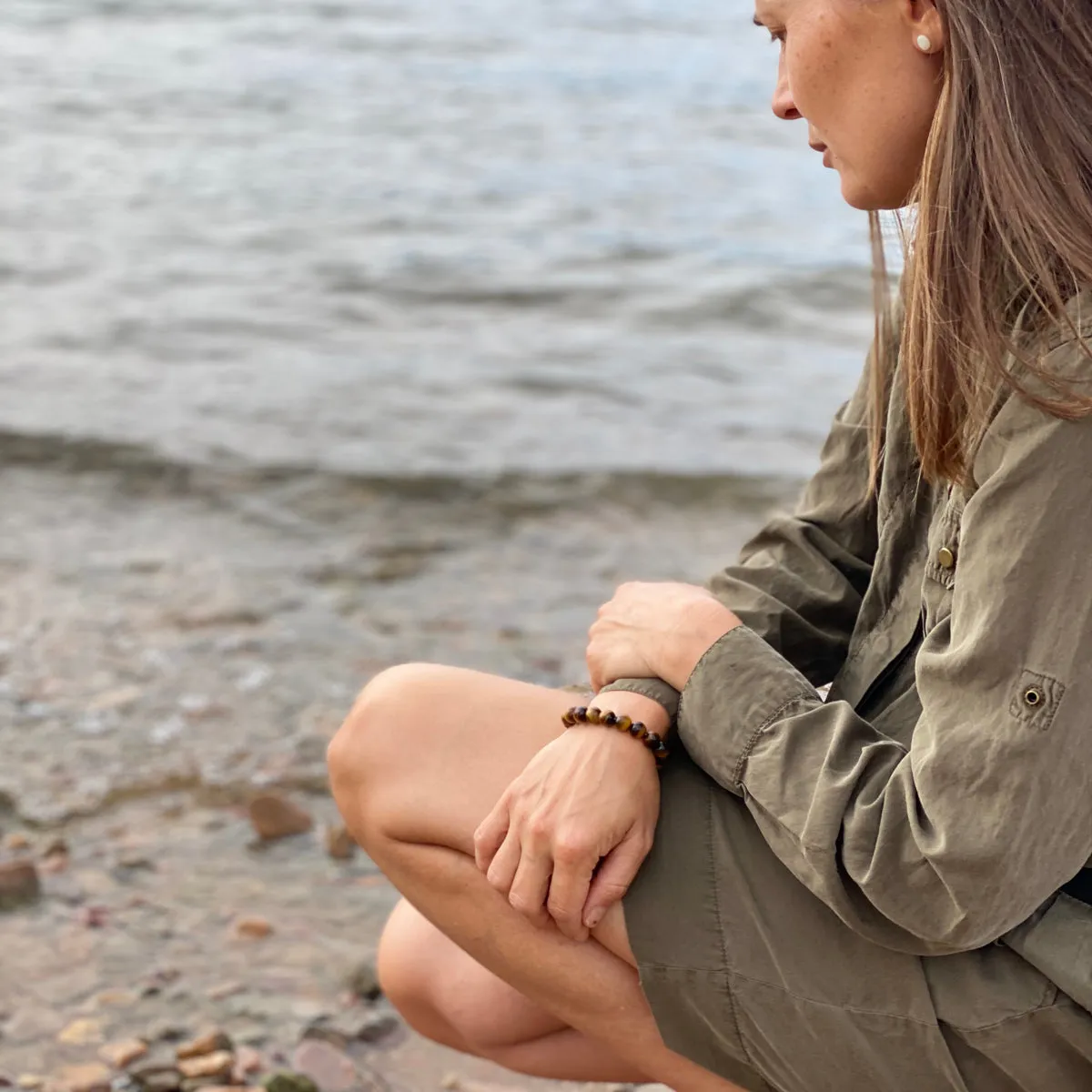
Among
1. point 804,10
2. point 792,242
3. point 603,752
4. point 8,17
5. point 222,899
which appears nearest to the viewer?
point 804,10

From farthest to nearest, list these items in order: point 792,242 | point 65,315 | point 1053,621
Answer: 1. point 792,242
2. point 65,315
3. point 1053,621

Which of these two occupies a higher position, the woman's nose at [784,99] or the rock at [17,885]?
the woman's nose at [784,99]

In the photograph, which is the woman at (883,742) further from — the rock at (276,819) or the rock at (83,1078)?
the rock at (276,819)

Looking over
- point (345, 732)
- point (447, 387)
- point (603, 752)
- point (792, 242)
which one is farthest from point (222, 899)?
point (792, 242)

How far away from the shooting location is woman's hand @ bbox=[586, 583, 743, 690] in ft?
5.62

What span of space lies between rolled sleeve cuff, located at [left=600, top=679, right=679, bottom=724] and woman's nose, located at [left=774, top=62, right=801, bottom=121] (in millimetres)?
625

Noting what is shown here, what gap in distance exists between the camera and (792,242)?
9.06 metres

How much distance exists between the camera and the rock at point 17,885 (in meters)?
2.92

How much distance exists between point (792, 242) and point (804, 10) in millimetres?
7695

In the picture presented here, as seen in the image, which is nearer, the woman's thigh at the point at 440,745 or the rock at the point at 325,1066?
the woman's thigh at the point at 440,745

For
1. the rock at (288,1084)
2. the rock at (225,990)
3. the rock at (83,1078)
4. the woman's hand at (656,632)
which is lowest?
the rock at (225,990)

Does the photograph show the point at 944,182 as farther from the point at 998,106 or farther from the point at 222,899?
the point at 222,899

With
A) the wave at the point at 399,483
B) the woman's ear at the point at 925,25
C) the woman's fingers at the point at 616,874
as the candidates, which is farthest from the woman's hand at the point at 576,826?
the wave at the point at 399,483

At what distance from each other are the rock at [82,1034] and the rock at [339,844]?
0.69 meters
